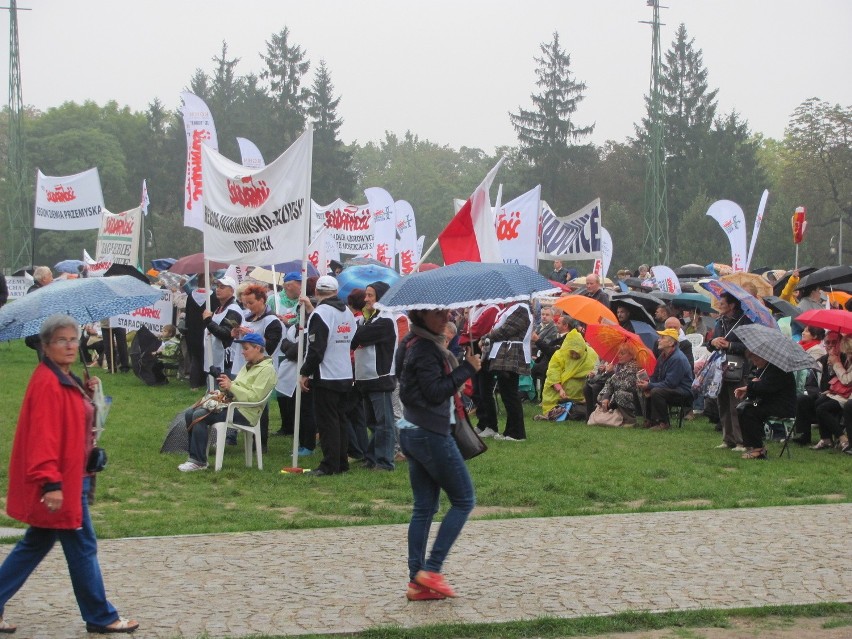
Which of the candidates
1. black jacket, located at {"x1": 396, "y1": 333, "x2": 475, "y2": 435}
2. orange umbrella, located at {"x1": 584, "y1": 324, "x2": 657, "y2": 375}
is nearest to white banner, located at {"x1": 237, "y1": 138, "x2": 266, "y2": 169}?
orange umbrella, located at {"x1": 584, "y1": 324, "x2": 657, "y2": 375}

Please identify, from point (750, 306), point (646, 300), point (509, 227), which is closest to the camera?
point (750, 306)

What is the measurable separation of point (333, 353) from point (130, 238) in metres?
11.7

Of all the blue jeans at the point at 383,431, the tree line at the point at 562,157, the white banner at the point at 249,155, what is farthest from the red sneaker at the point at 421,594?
the tree line at the point at 562,157

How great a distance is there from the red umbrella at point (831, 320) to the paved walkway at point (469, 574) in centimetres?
410

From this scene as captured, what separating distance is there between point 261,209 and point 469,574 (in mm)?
5838

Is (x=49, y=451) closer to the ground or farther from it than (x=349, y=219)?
closer to the ground

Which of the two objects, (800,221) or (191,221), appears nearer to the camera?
(191,221)

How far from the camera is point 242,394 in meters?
11.9

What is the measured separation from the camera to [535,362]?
18.4m

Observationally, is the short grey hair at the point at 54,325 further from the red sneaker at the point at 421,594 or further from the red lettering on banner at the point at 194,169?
the red lettering on banner at the point at 194,169

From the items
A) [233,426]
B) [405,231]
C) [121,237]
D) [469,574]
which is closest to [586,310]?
[233,426]

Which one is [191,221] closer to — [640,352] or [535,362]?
[535,362]

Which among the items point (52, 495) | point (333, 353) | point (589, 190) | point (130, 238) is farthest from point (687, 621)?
point (589, 190)

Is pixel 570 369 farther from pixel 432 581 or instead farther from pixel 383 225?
pixel 383 225
